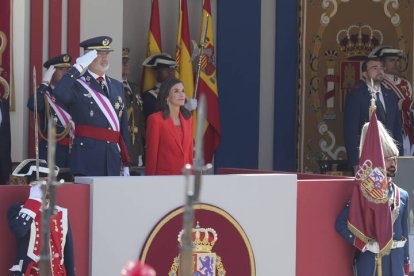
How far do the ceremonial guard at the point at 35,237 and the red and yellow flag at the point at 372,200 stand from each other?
2.00m

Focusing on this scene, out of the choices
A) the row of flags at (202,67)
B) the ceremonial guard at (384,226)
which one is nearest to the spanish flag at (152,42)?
the row of flags at (202,67)

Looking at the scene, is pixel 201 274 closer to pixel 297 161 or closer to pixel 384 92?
pixel 384 92

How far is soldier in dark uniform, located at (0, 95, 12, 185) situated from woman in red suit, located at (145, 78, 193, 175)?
125 cm

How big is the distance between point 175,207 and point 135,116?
3.49 m

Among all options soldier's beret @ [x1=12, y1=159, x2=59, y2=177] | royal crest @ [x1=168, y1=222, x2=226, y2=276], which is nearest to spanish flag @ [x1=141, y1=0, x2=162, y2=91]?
royal crest @ [x1=168, y1=222, x2=226, y2=276]

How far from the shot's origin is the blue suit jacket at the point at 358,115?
991 cm

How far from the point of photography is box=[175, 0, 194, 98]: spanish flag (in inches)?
407

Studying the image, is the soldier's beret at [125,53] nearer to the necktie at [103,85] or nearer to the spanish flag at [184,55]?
the spanish flag at [184,55]

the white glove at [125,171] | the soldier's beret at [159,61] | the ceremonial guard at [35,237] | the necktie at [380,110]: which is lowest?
the ceremonial guard at [35,237]

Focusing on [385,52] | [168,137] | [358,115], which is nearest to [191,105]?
[168,137]

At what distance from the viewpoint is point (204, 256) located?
660 cm

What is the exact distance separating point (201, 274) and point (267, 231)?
23.4 inches

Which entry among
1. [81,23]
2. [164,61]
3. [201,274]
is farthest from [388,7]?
[201,274]

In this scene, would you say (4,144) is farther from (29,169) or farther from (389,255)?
(389,255)
